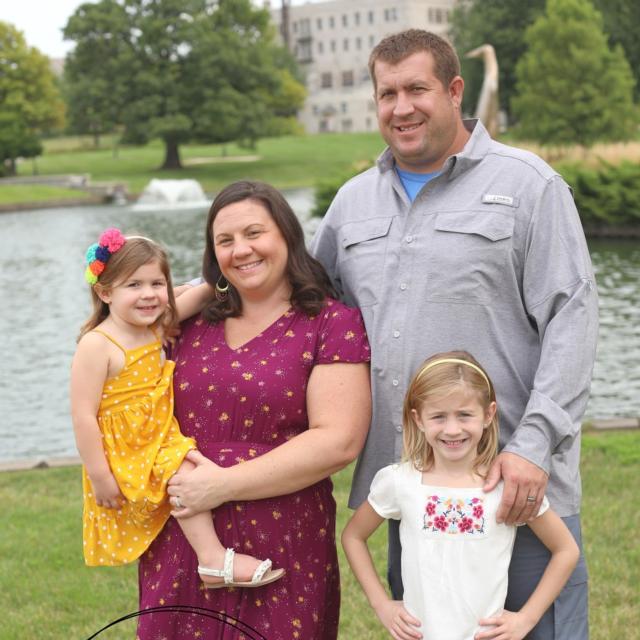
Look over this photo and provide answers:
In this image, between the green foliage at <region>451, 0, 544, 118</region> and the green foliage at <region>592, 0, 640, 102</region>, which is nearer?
the green foliage at <region>592, 0, 640, 102</region>

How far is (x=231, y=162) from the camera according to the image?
5203 centimetres

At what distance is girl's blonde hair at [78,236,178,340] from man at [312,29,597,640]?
59 cm

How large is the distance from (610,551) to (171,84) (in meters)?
46.4

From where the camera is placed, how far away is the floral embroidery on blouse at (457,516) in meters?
2.77

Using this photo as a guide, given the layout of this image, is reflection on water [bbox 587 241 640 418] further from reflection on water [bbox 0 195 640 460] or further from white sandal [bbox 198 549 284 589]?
white sandal [bbox 198 549 284 589]

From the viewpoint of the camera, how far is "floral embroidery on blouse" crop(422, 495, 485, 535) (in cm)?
277

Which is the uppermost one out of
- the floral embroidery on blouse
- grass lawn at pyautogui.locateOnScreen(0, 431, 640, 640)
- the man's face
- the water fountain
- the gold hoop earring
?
the man's face

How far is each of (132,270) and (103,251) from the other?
0.12 metres

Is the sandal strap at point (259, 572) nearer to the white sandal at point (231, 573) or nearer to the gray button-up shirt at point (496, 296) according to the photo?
the white sandal at point (231, 573)

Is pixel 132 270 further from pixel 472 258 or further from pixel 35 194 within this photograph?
pixel 35 194

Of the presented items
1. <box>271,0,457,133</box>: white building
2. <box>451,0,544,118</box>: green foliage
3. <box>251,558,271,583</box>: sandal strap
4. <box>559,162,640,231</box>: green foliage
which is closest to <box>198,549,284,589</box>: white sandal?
<box>251,558,271,583</box>: sandal strap

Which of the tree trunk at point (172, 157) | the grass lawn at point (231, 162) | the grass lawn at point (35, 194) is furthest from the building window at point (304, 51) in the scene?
the grass lawn at point (35, 194)

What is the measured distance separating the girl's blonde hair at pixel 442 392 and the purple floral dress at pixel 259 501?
0.27 meters

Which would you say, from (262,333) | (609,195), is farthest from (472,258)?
(609,195)
